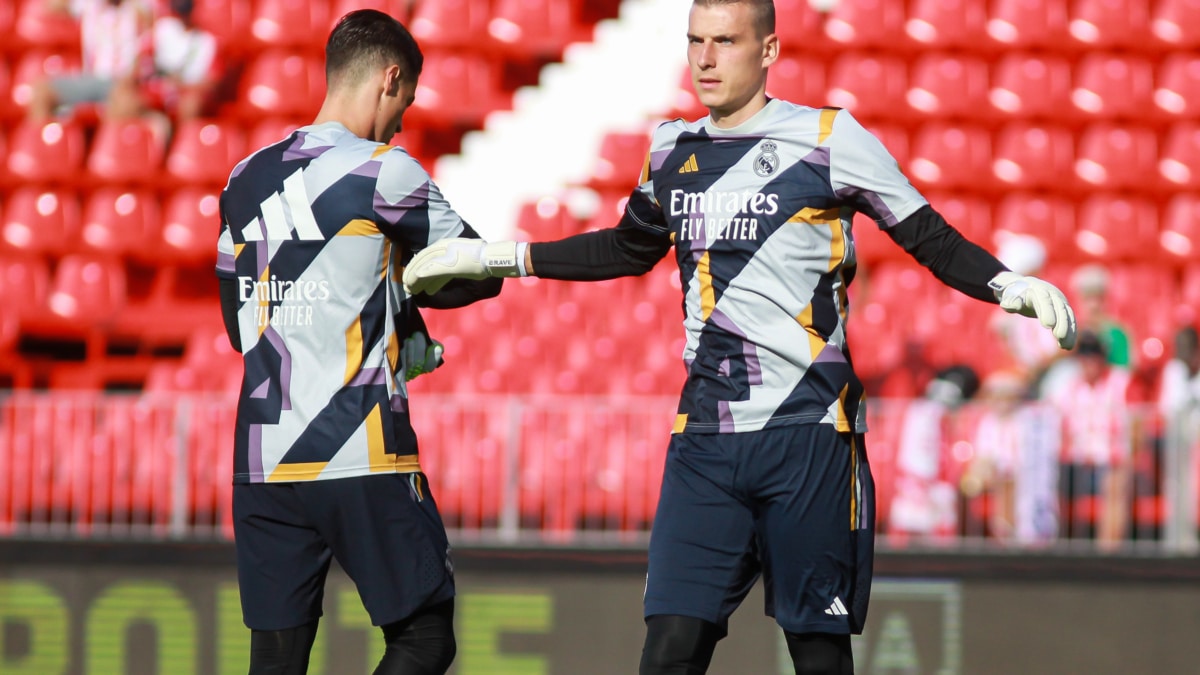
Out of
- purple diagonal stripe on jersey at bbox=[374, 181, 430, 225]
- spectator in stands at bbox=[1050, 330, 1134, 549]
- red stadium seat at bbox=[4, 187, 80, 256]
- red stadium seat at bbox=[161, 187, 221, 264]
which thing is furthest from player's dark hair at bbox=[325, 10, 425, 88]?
red stadium seat at bbox=[4, 187, 80, 256]

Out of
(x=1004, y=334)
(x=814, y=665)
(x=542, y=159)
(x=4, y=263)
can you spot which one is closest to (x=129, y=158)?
(x=4, y=263)

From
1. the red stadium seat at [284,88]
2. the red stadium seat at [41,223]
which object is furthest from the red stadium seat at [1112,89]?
the red stadium seat at [41,223]

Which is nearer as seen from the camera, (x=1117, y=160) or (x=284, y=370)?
(x=284, y=370)

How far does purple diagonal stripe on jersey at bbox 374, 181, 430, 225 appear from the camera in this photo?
12.2 feet

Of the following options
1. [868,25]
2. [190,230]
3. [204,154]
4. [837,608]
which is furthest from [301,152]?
[868,25]

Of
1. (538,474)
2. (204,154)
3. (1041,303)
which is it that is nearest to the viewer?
(1041,303)

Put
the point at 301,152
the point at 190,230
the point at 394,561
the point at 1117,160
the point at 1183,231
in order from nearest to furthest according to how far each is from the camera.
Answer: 1. the point at 394,561
2. the point at 301,152
3. the point at 190,230
4. the point at 1183,231
5. the point at 1117,160

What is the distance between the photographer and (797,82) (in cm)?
1094

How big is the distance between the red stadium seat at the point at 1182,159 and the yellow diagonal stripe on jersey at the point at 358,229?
27.6 feet

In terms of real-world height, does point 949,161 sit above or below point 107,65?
below

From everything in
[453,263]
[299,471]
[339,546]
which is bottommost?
[339,546]

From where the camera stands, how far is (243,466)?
3.75 meters

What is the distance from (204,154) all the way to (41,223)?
117cm

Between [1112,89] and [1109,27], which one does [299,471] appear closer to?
[1112,89]
